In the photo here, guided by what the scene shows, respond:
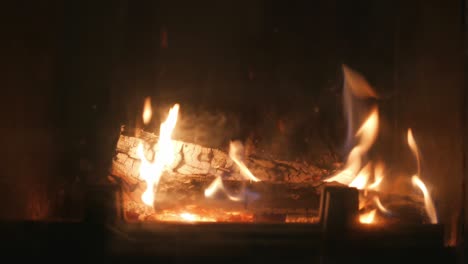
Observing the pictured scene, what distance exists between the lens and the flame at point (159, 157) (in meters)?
1.93

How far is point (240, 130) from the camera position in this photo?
219 cm

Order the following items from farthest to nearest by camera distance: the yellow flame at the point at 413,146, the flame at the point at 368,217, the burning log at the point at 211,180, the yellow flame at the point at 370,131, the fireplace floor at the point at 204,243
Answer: the yellow flame at the point at 370,131 → the yellow flame at the point at 413,146 → the burning log at the point at 211,180 → the flame at the point at 368,217 → the fireplace floor at the point at 204,243

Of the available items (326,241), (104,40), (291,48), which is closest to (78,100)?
(104,40)

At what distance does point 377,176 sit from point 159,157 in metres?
0.91

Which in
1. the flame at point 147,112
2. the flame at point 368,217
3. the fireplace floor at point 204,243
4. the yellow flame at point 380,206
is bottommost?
the fireplace floor at point 204,243

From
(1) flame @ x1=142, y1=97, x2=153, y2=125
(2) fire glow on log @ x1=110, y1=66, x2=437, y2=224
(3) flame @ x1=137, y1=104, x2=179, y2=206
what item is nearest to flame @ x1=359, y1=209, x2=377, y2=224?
(2) fire glow on log @ x1=110, y1=66, x2=437, y2=224

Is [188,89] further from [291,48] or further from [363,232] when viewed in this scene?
[363,232]

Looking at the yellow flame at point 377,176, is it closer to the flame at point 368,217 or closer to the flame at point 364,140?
the flame at point 364,140

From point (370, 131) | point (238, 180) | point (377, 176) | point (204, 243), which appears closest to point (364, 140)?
point (370, 131)

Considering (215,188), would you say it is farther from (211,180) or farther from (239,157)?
(239,157)

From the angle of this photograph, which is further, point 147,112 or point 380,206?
point 147,112

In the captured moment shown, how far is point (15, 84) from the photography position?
5.45 ft

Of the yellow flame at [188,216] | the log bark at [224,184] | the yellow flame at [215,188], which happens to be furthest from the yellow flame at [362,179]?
the yellow flame at [188,216]

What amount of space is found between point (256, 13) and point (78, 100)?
0.82m
